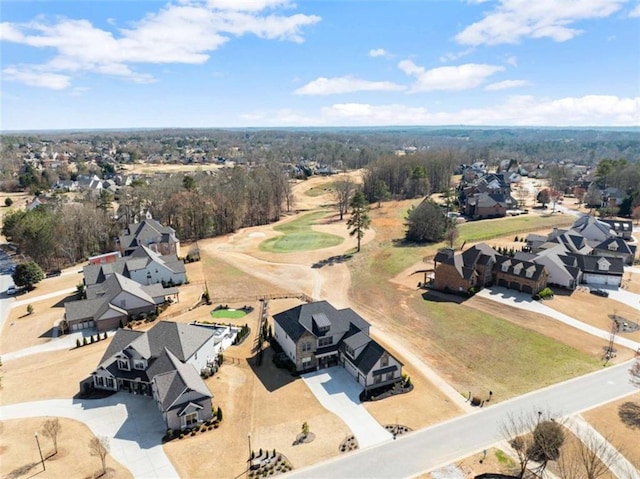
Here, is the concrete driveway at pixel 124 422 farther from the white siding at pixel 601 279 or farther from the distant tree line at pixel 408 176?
the distant tree line at pixel 408 176

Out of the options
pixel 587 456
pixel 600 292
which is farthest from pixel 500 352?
pixel 600 292

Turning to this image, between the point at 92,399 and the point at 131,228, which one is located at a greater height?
the point at 131,228

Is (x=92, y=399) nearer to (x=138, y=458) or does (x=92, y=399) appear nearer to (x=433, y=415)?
(x=138, y=458)

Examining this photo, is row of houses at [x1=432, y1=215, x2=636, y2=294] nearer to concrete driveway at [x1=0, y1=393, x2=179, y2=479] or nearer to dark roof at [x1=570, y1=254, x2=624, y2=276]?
dark roof at [x1=570, y1=254, x2=624, y2=276]

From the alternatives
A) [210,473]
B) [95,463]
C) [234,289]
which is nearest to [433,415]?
[210,473]

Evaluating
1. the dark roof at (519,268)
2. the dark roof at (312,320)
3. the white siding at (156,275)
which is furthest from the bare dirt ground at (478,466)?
the white siding at (156,275)
